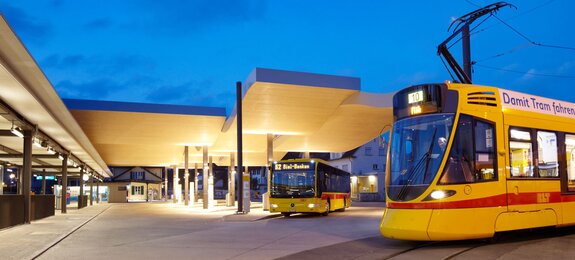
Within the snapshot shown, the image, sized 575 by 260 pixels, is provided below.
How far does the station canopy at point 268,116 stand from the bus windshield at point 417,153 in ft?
41.0

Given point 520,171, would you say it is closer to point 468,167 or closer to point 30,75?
point 468,167

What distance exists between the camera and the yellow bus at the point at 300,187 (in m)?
27.4

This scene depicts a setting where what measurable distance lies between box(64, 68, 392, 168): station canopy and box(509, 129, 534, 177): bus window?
1319 cm

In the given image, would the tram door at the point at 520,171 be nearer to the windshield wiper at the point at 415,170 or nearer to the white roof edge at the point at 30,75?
the windshield wiper at the point at 415,170

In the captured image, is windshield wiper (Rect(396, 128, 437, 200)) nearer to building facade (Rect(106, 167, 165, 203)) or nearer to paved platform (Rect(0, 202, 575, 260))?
paved platform (Rect(0, 202, 575, 260))

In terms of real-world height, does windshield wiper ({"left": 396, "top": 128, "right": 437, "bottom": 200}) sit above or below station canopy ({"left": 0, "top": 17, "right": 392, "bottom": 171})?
below

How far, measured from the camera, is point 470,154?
465 inches

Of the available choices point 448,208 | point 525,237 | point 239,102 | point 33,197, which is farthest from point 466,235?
point 33,197

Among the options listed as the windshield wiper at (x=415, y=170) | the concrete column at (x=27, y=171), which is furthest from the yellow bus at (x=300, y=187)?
the windshield wiper at (x=415, y=170)

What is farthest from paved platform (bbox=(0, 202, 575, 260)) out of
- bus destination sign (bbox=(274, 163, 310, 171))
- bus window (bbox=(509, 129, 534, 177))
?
bus destination sign (bbox=(274, 163, 310, 171))

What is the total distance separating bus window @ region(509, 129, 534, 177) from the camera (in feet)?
40.8

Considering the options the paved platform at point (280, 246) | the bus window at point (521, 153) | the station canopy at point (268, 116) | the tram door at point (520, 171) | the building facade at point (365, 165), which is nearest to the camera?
the paved platform at point (280, 246)

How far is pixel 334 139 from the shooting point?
43.0 m

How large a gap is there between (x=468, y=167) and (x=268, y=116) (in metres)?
20.4
